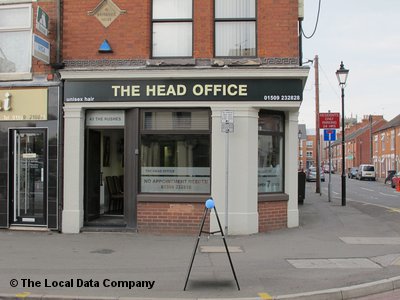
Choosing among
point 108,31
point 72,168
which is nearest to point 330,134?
point 108,31

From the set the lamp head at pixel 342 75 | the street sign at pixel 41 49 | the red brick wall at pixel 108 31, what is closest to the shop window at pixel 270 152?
the red brick wall at pixel 108 31

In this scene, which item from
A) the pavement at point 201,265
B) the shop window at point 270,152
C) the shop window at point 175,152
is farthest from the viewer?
the shop window at point 270,152

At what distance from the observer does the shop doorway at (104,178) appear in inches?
474

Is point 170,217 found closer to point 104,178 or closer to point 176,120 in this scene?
point 176,120

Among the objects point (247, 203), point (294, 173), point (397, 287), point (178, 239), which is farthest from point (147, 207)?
point (397, 287)

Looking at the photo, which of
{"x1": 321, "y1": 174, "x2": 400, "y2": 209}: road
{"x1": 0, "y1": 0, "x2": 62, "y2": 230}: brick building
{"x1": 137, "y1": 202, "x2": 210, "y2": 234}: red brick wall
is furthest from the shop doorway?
{"x1": 321, "y1": 174, "x2": 400, "y2": 209}: road

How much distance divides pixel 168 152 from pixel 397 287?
628 cm

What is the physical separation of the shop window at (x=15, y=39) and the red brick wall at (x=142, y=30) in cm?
100

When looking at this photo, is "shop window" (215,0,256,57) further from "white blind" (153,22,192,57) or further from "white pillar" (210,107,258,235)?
"white pillar" (210,107,258,235)

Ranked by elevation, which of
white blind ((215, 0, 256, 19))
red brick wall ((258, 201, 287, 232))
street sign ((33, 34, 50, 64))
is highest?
white blind ((215, 0, 256, 19))

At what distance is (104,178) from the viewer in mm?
13305

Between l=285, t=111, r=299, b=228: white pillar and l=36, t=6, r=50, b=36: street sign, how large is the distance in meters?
6.32

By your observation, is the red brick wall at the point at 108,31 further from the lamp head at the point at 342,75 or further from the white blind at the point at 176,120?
the lamp head at the point at 342,75

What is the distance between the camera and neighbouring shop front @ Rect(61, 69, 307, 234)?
1139cm
